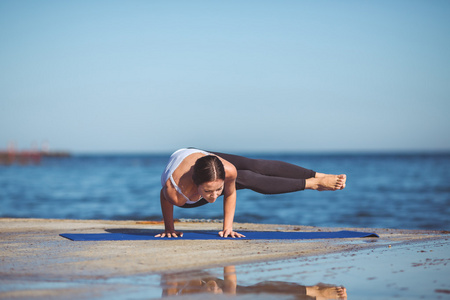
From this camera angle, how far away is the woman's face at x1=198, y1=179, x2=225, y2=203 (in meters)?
4.35

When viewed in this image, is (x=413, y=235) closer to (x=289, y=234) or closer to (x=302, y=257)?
(x=289, y=234)

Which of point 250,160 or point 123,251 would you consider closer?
point 123,251

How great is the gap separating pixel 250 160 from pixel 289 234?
0.85m

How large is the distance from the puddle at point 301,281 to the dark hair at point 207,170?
933mm

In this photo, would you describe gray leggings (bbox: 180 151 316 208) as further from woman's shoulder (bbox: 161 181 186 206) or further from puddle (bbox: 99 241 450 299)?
puddle (bbox: 99 241 450 299)

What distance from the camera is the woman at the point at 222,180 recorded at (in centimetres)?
439

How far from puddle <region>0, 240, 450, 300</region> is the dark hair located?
36.7 inches

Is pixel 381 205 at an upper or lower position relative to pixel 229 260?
lower

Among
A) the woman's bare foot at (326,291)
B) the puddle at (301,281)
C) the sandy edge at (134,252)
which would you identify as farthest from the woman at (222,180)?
the woman's bare foot at (326,291)

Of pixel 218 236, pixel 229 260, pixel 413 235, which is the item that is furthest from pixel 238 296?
pixel 413 235

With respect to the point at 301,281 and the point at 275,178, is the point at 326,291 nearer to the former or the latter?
the point at 301,281

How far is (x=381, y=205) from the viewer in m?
17.8

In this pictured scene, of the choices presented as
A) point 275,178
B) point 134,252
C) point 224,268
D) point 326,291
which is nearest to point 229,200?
point 275,178

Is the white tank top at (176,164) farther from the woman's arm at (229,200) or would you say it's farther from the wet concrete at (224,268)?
the wet concrete at (224,268)
